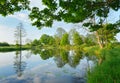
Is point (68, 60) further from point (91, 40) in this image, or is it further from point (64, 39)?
point (64, 39)

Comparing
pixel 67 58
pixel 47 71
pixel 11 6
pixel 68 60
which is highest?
pixel 11 6

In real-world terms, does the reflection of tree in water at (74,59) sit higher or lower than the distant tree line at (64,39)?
lower

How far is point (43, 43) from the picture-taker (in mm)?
131500

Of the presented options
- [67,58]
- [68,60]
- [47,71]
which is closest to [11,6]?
[47,71]

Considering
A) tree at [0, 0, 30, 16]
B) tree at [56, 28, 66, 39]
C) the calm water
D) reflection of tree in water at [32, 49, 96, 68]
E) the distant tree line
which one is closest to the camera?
tree at [0, 0, 30, 16]

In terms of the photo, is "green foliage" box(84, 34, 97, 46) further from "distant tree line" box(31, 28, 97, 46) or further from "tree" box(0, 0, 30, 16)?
"tree" box(0, 0, 30, 16)

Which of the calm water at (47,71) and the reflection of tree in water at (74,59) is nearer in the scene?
the calm water at (47,71)

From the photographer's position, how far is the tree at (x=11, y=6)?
26.5 ft

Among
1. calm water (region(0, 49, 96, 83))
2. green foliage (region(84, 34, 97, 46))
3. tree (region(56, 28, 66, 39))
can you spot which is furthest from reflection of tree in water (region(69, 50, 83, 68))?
tree (region(56, 28, 66, 39))

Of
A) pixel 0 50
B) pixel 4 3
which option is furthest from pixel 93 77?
pixel 0 50

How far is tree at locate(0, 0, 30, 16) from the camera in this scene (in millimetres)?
8078

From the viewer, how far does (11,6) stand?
324 inches

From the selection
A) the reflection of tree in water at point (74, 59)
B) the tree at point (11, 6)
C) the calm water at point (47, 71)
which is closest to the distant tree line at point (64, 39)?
the reflection of tree in water at point (74, 59)

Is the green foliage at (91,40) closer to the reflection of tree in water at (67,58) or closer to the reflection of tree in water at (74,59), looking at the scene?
the reflection of tree in water at (67,58)
